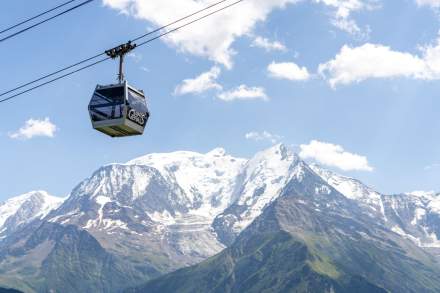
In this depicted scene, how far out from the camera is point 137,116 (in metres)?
46.0

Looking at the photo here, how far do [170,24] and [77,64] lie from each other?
5.93 meters

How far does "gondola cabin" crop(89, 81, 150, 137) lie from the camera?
149 ft

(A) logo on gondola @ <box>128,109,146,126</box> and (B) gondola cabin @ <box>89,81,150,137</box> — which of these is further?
(A) logo on gondola @ <box>128,109,146,126</box>

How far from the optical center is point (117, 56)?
41.6 metres

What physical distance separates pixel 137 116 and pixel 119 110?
1314 millimetres

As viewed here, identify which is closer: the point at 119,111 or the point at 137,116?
the point at 119,111

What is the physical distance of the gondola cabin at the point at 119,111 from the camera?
45281mm

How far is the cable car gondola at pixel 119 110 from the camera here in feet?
148

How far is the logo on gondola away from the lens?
45.4 m

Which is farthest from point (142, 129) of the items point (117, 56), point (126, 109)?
point (117, 56)

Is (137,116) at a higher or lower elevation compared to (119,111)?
lower

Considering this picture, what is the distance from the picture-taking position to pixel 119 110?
149 feet

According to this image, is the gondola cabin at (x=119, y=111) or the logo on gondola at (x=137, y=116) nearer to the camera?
the gondola cabin at (x=119, y=111)

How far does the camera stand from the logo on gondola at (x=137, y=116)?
45438 millimetres
